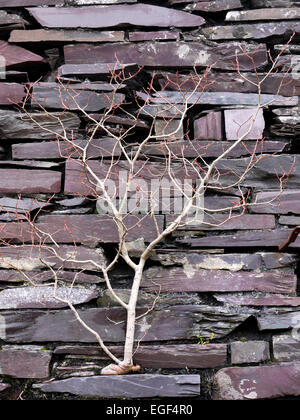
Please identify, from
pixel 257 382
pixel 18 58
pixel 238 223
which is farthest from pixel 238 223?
pixel 18 58

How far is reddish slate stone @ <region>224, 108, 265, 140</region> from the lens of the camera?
2.33 meters

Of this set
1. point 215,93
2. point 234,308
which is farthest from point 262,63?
point 234,308

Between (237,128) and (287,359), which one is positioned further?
(237,128)

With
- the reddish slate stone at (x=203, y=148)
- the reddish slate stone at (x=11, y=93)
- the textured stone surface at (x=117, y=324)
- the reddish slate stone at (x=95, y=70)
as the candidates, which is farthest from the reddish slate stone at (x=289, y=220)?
the reddish slate stone at (x=11, y=93)

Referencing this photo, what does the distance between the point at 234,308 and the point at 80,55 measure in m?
1.54

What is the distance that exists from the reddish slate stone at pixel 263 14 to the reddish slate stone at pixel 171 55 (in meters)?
0.15

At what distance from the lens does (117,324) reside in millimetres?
2113

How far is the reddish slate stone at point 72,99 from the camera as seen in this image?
7.68 feet

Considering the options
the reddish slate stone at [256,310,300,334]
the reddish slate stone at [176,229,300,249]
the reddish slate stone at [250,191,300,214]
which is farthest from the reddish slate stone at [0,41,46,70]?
the reddish slate stone at [256,310,300,334]

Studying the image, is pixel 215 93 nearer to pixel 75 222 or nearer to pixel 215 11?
pixel 215 11

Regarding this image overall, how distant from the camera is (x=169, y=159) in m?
2.15

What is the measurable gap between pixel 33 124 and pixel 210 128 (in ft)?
3.04
